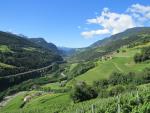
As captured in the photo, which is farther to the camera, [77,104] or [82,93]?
[82,93]

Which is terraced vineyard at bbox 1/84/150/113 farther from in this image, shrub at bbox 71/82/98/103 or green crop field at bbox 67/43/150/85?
green crop field at bbox 67/43/150/85

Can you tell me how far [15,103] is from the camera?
15938 cm

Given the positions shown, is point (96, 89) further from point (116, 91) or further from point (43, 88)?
point (43, 88)

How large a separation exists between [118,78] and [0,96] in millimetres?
66328

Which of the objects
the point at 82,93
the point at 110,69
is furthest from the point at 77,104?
the point at 110,69

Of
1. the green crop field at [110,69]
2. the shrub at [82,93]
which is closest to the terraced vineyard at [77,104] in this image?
the shrub at [82,93]

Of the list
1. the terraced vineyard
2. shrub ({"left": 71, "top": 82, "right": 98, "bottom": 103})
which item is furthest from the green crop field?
shrub ({"left": 71, "top": 82, "right": 98, "bottom": 103})

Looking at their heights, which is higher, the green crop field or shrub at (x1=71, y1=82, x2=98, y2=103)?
the green crop field

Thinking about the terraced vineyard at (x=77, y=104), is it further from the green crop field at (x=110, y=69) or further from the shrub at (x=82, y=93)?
the green crop field at (x=110, y=69)

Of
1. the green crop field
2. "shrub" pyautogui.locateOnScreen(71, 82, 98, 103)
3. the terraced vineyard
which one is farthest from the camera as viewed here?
the green crop field

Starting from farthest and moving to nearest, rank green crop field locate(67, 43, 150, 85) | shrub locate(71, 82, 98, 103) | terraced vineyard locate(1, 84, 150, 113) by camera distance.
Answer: green crop field locate(67, 43, 150, 85), shrub locate(71, 82, 98, 103), terraced vineyard locate(1, 84, 150, 113)

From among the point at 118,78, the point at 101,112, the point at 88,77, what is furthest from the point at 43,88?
the point at 101,112

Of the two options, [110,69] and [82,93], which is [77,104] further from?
[110,69]

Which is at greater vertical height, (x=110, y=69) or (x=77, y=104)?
A: (x=110, y=69)
